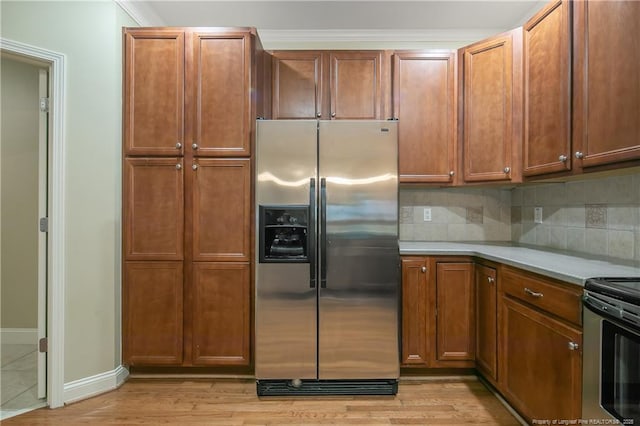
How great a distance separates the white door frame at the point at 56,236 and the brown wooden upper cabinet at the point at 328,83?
143 cm

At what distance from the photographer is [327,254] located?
2248 mm

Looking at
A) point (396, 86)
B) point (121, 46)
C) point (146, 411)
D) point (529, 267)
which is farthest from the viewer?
point (396, 86)

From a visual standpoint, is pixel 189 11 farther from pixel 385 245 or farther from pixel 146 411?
pixel 146 411

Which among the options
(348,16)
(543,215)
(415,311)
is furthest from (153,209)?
(543,215)

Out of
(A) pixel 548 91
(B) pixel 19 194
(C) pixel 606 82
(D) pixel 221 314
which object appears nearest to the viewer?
(C) pixel 606 82

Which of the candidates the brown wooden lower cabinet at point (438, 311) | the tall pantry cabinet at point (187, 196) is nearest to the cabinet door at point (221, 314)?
the tall pantry cabinet at point (187, 196)

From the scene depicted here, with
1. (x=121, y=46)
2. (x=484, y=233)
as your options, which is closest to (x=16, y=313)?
(x=121, y=46)

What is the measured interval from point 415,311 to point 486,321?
456 mm

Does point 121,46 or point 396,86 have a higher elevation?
point 121,46

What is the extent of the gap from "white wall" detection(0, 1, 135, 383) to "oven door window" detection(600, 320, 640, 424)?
274 centimetres

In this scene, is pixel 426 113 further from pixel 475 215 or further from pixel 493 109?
pixel 475 215

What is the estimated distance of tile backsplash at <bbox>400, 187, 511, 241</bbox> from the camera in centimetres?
300

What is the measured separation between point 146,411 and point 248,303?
0.88m

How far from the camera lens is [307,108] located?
2734mm
